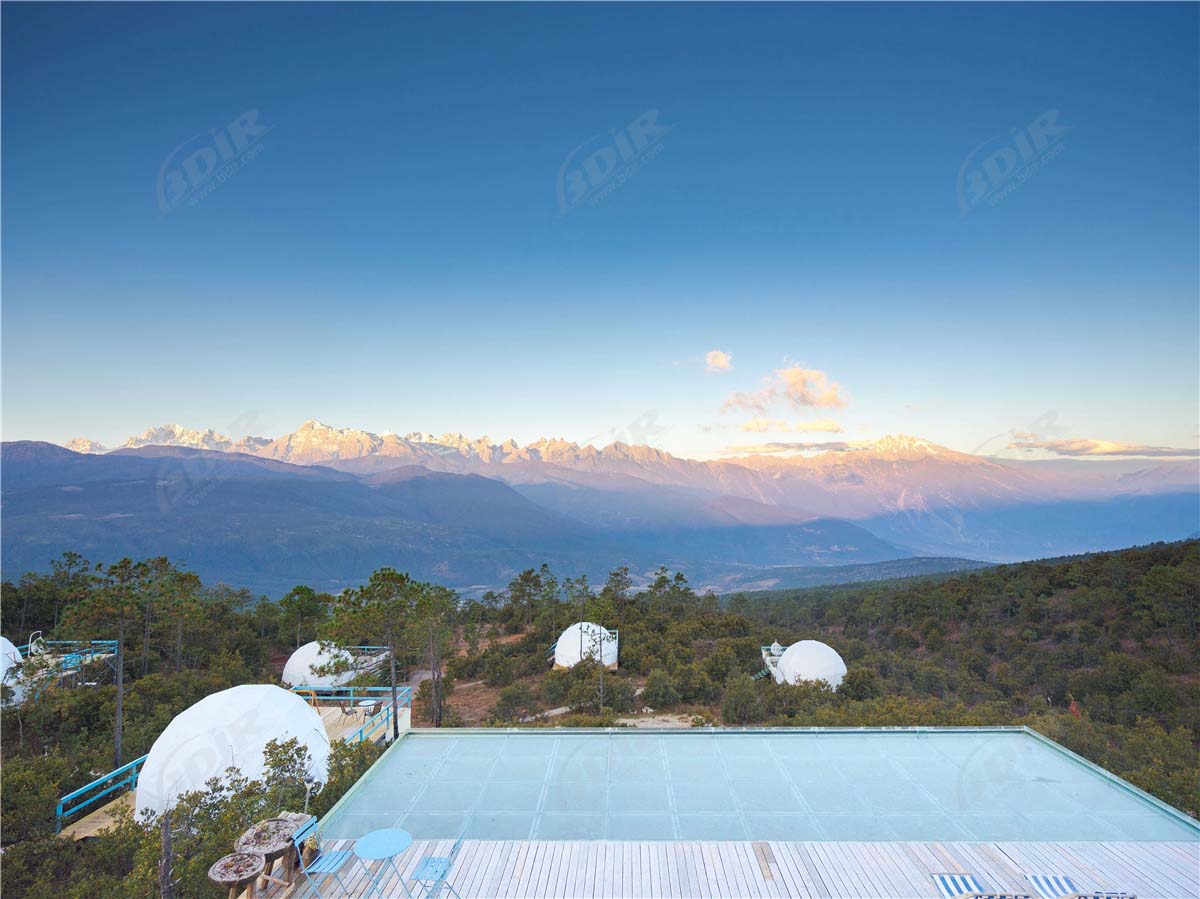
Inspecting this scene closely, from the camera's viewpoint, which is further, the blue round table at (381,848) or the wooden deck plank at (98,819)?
the wooden deck plank at (98,819)

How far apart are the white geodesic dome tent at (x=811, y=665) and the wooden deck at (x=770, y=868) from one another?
1941 cm

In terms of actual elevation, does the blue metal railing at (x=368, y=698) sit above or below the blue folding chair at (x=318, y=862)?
below

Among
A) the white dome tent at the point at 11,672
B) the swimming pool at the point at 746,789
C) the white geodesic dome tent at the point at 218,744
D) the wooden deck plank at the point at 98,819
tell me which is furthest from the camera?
the white dome tent at the point at 11,672

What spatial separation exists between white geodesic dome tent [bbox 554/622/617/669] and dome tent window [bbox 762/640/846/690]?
8572 millimetres

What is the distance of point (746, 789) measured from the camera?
1079cm

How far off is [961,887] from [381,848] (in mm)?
7691

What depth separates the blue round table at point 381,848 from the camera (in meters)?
7.63

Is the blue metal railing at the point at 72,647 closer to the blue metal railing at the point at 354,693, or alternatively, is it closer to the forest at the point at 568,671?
the forest at the point at 568,671

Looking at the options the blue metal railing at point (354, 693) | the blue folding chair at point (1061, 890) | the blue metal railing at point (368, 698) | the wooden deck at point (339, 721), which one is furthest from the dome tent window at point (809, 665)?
the blue folding chair at point (1061, 890)

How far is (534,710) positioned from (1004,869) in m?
19.9

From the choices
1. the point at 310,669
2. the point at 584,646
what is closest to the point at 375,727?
the point at 310,669

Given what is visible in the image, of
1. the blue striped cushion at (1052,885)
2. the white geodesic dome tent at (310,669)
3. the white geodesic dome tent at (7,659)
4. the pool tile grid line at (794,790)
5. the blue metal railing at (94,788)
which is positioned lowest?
the white geodesic dome tent at (310,669)

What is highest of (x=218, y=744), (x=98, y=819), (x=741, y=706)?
(x=218, y=744)

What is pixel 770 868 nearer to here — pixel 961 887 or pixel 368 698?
pixel 961 887
